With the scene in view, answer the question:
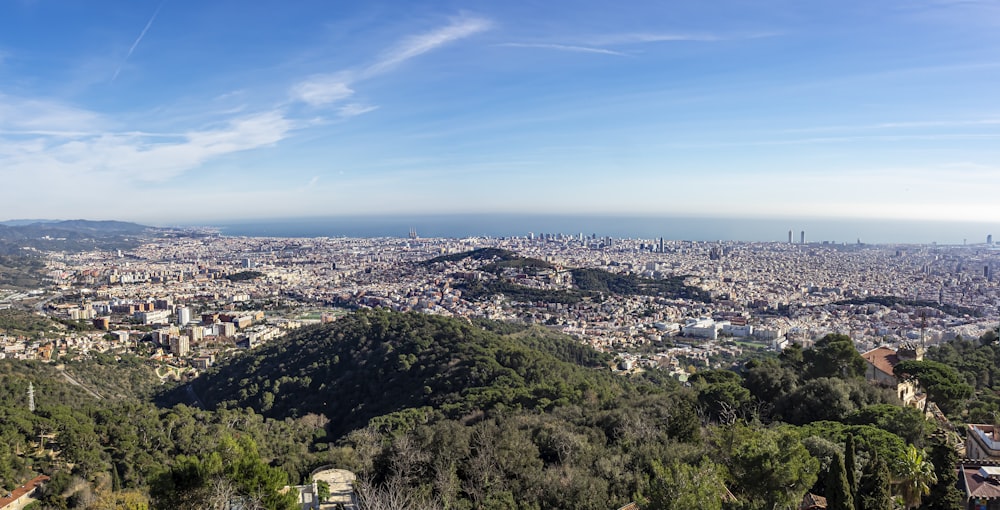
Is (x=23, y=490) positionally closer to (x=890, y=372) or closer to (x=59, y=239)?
(x=890, y=372)

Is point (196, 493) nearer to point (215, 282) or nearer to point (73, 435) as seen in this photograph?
point (73, 435)

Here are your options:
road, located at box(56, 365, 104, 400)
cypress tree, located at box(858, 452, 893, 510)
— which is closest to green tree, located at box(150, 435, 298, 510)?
cypress tree, located at box(858, 452, 893, 510)

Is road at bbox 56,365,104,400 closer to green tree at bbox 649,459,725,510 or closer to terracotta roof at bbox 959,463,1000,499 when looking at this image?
green tree at bbox 649,459,725,510

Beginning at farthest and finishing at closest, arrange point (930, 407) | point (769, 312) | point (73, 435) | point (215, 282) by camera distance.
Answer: point (215, 282)
point (769, 312)
point (930, 407)
point (73, 435)

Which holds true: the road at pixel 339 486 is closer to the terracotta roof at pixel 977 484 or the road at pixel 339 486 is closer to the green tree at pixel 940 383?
the terracotta roof at pixel 977 484

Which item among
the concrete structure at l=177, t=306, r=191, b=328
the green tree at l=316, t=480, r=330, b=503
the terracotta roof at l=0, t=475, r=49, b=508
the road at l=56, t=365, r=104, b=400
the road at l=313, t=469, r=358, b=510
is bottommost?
the concrete structure at l=177, t=306, r=191, b=328

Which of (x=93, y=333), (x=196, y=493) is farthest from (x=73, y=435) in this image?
Result: (x=93, y=333)
